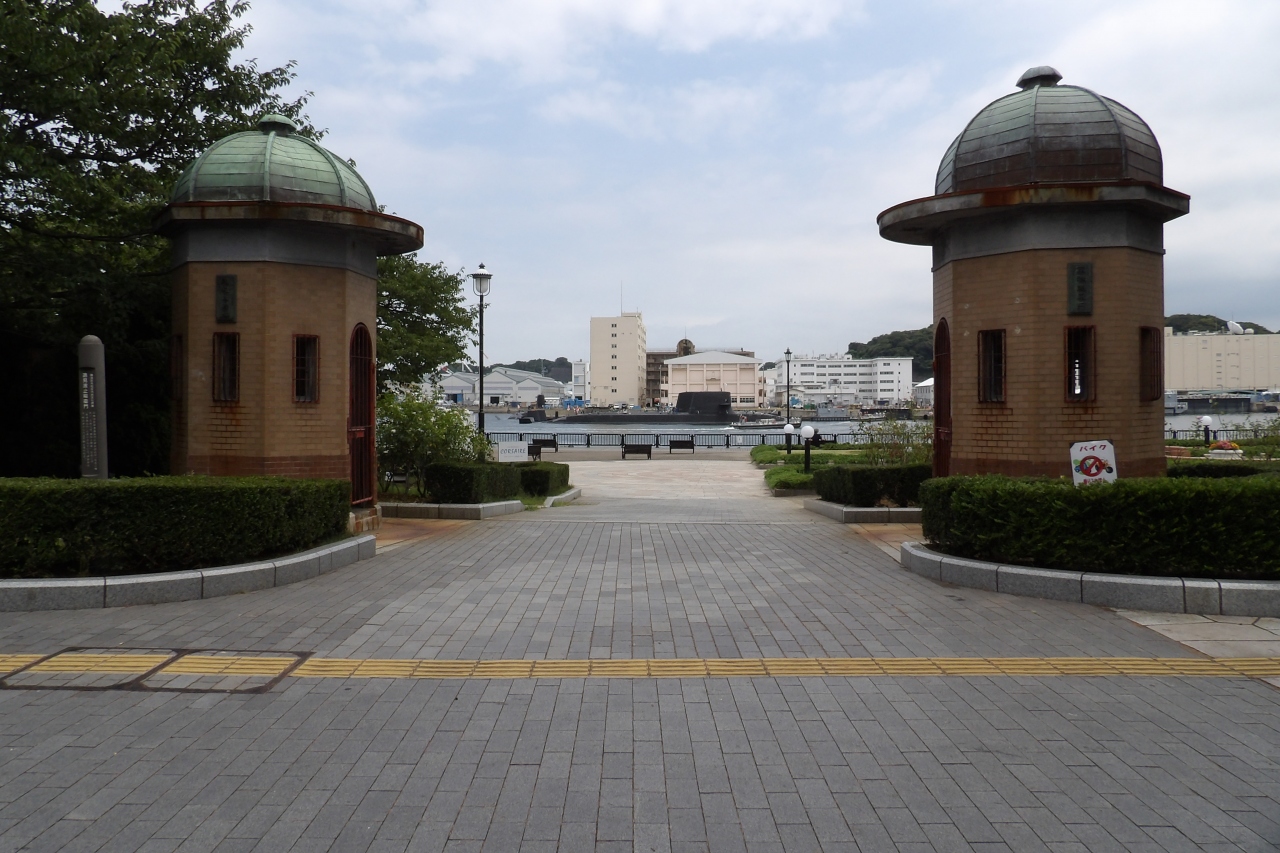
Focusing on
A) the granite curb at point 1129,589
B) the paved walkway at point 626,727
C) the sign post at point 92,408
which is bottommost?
the paved walkway at point 626,727

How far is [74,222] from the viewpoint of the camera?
46.5ft

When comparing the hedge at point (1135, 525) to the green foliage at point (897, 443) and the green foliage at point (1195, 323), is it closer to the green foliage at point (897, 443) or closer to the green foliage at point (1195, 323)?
the green foliage at point (897, 443)

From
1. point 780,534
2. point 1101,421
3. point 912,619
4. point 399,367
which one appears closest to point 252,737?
point 912,619

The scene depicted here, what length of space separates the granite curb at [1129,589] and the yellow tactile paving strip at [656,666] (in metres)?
1.25

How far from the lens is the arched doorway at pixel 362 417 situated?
12711 mm

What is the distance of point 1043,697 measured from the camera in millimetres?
5438

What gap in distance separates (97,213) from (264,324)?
4510 millimetres

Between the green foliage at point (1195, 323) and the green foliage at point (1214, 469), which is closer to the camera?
the green foliage at point (1214, 469)

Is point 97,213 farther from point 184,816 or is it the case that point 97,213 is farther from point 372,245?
point 184,816

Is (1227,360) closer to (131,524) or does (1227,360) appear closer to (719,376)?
(719,376)

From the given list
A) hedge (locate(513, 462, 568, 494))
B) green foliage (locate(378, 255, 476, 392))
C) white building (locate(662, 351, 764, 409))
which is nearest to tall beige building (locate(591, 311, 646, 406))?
white building (locate(662, 351, 764, 409))

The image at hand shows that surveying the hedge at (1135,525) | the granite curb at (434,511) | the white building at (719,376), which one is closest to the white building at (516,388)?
the white building at (719,376)

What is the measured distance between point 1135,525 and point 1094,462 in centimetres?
154

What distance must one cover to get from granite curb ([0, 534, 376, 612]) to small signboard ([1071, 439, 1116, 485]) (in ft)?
26.2
